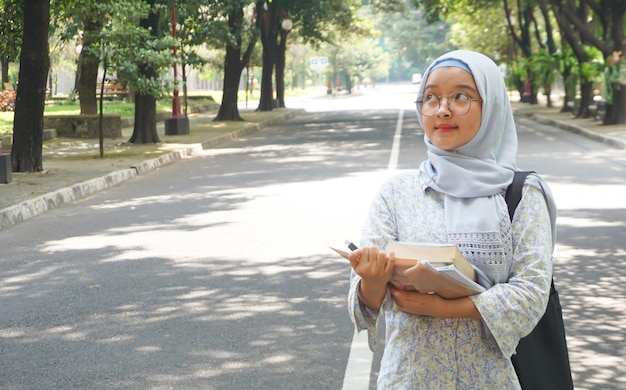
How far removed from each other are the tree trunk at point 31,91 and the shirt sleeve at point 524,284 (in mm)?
16080

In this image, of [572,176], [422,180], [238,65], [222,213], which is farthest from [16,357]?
[238,65]

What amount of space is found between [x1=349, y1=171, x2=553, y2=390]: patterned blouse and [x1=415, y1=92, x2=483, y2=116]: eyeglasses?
9.4 inches

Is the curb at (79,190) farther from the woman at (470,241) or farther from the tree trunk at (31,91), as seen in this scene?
the woman at (470,241)

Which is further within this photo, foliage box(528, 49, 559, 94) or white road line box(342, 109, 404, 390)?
foliage box(528, 49, 559, 94)

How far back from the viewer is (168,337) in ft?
21.8

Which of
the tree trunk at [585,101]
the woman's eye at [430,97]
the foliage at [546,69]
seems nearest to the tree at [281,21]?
the foliage at [546,69]

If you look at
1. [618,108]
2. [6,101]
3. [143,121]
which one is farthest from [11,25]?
[6,101]

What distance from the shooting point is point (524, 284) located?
9.20 feet

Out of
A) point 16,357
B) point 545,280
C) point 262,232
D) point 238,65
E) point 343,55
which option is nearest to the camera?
point 545,280

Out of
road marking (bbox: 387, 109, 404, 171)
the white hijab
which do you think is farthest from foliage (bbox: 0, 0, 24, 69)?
the white hijab

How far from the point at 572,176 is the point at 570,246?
6.52 meters

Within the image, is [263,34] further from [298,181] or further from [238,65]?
[298,181]

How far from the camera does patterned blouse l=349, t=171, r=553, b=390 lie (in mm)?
2779

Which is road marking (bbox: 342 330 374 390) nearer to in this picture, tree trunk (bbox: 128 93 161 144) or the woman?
the woman
